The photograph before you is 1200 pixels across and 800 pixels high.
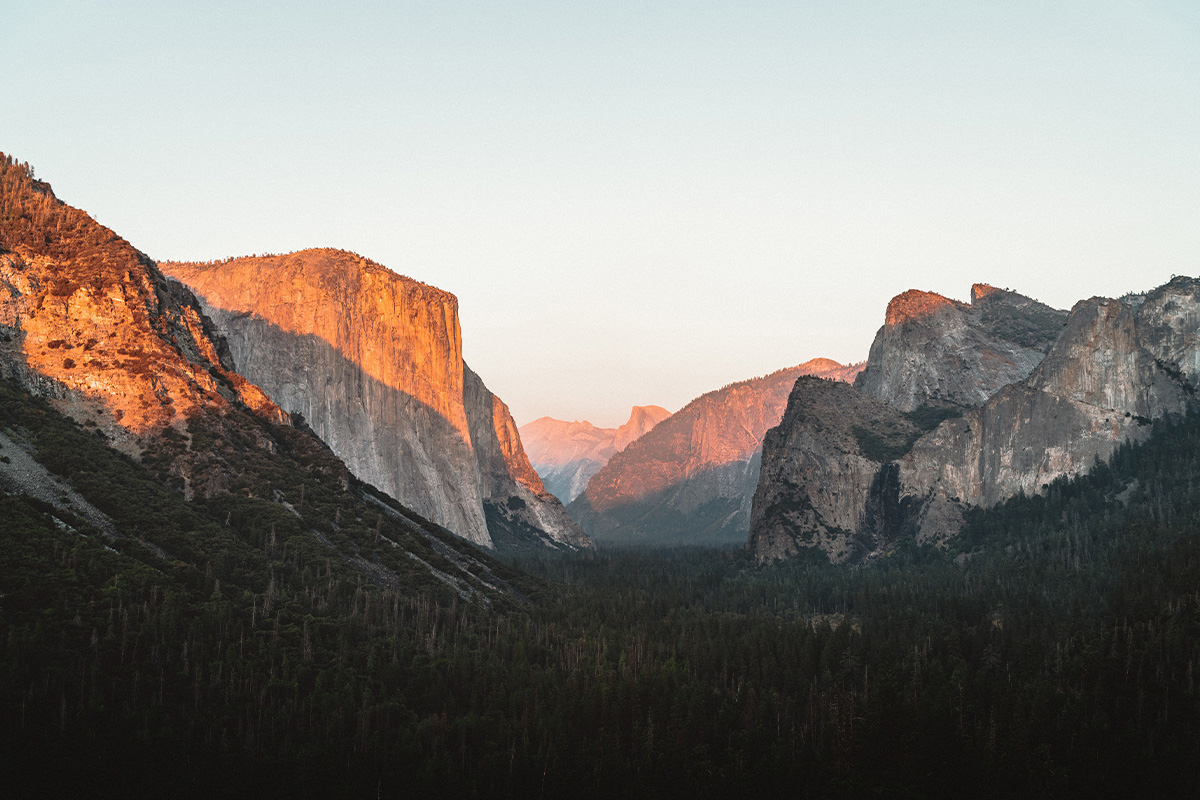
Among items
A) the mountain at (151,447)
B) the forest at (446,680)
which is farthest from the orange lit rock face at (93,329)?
the forest at (446,680)

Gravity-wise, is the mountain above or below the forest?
above

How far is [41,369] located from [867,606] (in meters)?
125

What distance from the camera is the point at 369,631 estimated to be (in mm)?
106750

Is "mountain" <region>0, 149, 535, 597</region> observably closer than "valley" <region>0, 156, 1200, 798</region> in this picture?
No

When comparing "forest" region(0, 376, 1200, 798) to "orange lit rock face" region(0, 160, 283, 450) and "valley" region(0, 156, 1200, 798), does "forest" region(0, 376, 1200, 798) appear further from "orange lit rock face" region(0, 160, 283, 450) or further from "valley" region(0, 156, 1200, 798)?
"orange lit rock face" region(0, 160, 283, 450)

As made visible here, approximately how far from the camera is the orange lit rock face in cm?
12362

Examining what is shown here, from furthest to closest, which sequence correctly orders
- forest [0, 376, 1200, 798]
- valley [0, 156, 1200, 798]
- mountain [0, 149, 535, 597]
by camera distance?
mountain [0, 149, 535, 597] → valley [0, 156, 1200, 798] → forest [0, 376, 1200, 798]

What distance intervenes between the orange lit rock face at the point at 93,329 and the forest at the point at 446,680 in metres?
6.32

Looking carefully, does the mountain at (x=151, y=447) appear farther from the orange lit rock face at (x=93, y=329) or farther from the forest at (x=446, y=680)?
the forest at (x=446, y=680)

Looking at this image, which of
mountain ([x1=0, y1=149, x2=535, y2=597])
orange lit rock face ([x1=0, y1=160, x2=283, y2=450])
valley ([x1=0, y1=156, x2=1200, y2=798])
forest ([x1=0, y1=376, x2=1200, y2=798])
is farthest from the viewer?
orange lit rock face ([x1=0, y1=160, x2=283, y2=450])

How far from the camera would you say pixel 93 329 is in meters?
130

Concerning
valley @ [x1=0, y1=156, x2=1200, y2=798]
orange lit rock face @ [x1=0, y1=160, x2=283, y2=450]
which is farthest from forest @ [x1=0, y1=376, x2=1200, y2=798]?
orange lit rock face @ [x1=0, y1=160, x2=283, y2=450]

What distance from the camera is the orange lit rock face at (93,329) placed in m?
124

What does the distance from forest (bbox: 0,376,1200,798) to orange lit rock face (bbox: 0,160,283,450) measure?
632 cm
